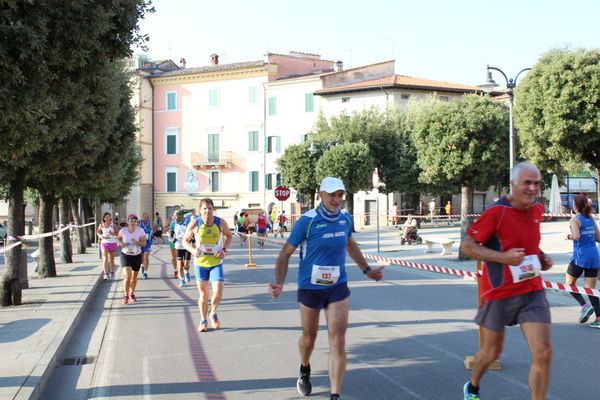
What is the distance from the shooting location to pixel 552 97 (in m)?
16.5

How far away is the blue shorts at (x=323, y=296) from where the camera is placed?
6.17 m

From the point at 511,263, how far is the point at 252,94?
184ft

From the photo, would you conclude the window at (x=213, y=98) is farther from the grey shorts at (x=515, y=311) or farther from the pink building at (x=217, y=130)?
the grey shorts at (x=515, y=311)

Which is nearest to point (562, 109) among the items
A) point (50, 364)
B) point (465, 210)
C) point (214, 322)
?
point (465, 210)

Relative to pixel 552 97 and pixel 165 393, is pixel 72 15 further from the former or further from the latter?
pixel 552 97

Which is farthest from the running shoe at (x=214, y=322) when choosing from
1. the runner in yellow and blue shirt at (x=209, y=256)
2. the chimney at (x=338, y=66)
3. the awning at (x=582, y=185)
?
the awning at (x=582, y=185)

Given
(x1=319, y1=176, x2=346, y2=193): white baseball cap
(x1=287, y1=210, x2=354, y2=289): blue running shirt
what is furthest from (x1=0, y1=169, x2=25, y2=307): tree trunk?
(x1=319, y1=176, x2=346, y2=193): white baseball cap

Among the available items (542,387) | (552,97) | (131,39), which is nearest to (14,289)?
(131,39)

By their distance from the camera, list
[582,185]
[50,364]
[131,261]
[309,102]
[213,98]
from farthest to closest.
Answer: [582,185] < [213,98] < [309,102] < [131,261] < [50,364]

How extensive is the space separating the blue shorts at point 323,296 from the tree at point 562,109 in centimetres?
1165

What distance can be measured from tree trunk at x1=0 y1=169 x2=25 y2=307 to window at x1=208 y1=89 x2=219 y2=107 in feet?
157

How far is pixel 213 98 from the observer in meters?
61.9

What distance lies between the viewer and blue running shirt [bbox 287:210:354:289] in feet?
20.4

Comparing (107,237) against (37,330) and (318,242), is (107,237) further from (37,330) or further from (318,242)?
(318,242)
